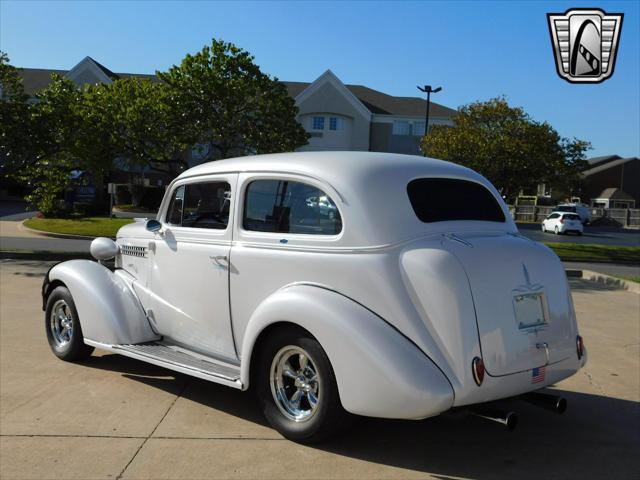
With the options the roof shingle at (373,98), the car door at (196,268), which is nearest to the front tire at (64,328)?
the car door at (196,268)

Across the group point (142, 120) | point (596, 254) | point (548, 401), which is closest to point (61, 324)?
point (548, 401)

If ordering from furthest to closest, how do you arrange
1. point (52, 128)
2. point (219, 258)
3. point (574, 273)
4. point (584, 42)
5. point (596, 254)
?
1. point (596, 254)
2. point (574, 273)
3. point (52, 128)
4. point (584, 42)
5. point (219, 258)

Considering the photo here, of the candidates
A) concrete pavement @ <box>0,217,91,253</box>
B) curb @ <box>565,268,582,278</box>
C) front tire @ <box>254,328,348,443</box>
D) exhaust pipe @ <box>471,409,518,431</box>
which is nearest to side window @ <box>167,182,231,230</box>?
front tire @ <box>254,328,348,443</box>

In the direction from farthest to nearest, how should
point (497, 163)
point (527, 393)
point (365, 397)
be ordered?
point (497, 163)
point (527, 393)
point (365, 397)

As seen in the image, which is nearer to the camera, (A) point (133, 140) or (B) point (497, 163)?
(A) point (133, 140)

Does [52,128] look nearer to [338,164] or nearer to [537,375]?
[338,164]

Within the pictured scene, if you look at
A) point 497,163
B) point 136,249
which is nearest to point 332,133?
point 497,163

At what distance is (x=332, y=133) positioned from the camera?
50531mm

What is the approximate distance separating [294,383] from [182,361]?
1.04m

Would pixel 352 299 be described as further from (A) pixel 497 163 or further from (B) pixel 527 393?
(A) pixel 497 163

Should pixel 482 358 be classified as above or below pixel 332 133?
below

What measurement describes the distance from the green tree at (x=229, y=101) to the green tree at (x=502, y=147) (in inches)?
395

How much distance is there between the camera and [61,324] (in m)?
5.96

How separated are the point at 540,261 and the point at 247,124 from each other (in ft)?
69.9
